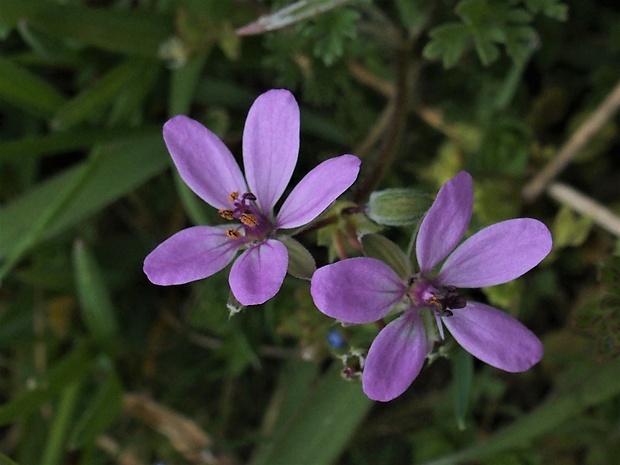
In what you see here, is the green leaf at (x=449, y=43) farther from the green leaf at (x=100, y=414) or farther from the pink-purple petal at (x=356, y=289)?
the green leaf at (x=100, y=414)

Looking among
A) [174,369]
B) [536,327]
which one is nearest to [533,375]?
[536,327]

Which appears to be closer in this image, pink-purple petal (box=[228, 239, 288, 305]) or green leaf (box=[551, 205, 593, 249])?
pink-purple petal (box=[228, 239, 288, 305])

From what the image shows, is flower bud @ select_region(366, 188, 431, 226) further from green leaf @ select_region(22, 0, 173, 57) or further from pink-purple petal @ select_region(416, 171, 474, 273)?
green leaf @ select_region(22, 0, 173, 57)

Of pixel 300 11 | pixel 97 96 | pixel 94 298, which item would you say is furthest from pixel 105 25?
pixel 94 298

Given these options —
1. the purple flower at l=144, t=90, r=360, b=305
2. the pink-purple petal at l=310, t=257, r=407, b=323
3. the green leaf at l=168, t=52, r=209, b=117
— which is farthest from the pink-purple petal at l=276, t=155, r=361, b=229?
the green leaf at l=168, t=52, r=209, b=117

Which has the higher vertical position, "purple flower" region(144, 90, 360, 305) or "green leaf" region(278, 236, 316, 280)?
"purple flower" region(144, 90, 360, 305)

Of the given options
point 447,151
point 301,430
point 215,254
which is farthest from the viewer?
point 447,151

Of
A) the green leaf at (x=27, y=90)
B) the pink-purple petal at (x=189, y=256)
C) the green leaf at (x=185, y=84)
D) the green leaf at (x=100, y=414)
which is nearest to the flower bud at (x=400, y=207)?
the pink-purple petal at (x=189, y=256)

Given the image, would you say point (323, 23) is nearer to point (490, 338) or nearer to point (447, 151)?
point (447, 151)
